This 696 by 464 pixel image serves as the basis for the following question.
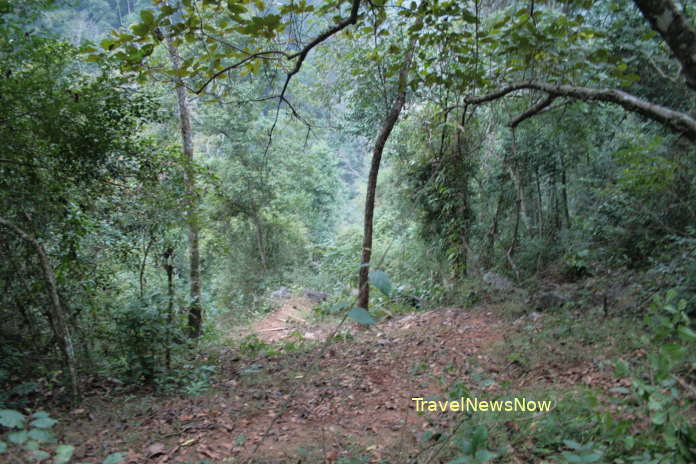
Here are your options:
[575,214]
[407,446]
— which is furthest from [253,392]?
[575,214]

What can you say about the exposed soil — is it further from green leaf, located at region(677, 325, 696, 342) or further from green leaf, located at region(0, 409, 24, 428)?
green leaf, located at region(677, 325, 696, 342)

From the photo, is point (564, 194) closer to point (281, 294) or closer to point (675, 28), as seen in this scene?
point (675, 28)

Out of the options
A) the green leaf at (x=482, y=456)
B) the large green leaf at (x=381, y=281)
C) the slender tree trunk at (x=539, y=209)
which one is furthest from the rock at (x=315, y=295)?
the large green leaf at (x=381, y=281)

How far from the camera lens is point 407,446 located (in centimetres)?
286

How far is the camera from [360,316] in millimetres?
1213

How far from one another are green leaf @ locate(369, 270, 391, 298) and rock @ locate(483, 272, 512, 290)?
21.2 ft

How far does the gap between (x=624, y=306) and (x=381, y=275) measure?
16.3 ft

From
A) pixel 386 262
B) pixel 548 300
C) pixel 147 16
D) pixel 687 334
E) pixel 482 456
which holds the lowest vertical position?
pixel 548 300

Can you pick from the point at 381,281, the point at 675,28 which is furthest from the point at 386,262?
the point at 381,281

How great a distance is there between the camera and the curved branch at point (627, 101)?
111 inches

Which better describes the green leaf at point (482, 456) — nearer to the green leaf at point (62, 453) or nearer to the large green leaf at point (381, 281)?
the large green leaf at point (381, 281)

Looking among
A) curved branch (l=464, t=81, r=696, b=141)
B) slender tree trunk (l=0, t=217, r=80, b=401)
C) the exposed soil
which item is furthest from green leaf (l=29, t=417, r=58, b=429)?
curved branch (l=464, t=81, r=696, b=141)

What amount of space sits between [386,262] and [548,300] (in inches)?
105

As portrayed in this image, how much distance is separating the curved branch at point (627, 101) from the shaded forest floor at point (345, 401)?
1938 mm
